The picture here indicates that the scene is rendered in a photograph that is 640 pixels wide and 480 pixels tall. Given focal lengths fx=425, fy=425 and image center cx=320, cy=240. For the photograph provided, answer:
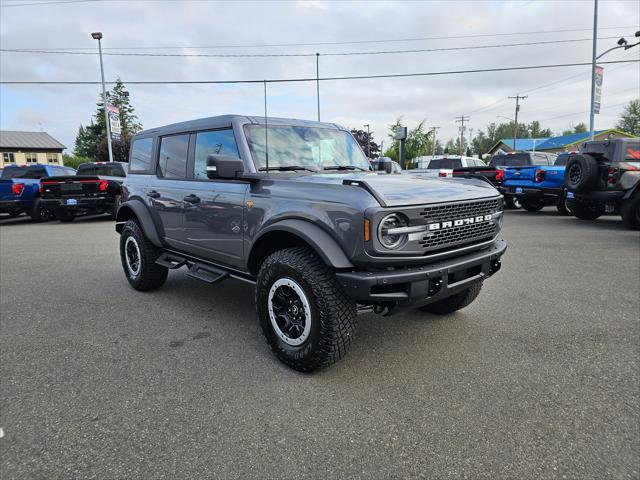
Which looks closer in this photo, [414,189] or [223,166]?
[414,189]

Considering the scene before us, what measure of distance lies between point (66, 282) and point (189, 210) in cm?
275

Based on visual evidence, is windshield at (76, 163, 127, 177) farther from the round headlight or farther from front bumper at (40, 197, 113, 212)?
the round headlight

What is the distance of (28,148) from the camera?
6281cm

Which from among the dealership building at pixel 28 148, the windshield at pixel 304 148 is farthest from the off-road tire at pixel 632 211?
the dealership building at pixel 28 148

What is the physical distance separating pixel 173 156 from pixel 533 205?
12.9 metres

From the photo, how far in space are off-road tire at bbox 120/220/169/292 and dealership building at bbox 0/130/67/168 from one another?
6803 cm

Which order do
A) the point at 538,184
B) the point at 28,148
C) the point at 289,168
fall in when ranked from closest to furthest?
the point at 289,168 < the point at 538,184 < the point at 28,148

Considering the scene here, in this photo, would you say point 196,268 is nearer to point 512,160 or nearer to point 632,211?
point 632,211

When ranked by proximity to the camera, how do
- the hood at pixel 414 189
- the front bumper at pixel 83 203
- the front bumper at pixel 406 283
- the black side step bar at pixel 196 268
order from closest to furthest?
the front bumper at pixel 406 283
the hood at pixel 414 189
the black side step bar at pixel 196 268
the front bumper at pixel 83 203

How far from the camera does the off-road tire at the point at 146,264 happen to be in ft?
16.4

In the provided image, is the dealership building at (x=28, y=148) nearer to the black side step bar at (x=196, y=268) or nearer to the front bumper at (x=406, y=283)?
the black side step bar at (x=196, y=268)

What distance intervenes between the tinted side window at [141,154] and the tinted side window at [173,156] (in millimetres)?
291

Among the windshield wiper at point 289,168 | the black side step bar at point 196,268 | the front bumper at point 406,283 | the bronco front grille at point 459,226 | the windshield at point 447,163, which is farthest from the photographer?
the windshield at point 447,163

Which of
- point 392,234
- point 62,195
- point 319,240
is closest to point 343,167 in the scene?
point 319,240
